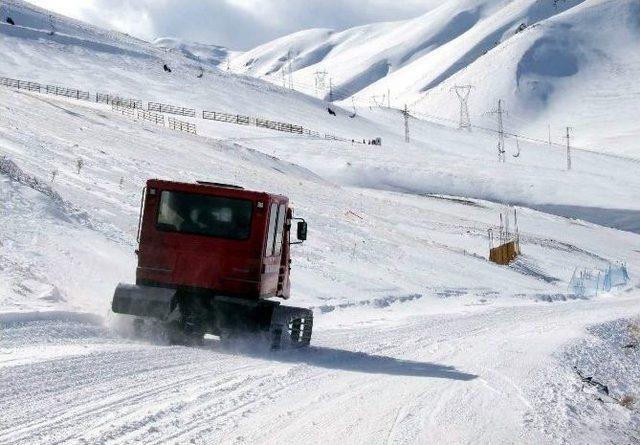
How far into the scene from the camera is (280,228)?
13.5m

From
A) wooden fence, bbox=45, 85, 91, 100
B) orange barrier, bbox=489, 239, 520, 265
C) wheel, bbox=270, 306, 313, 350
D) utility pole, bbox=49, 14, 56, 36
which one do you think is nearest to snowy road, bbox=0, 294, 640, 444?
wheel, bbox=270, 306, 313, 350

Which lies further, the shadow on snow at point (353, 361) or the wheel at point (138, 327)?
the wheel at point (138, 327)

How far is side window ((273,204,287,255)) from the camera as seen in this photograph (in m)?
13.3

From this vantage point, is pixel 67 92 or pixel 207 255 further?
pixel 67 92

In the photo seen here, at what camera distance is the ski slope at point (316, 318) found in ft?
26.0

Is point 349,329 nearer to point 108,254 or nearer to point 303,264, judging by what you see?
point 108,254

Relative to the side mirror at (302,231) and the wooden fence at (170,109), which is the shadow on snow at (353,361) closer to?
the side mirror at (302,231)

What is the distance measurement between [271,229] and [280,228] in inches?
25.9

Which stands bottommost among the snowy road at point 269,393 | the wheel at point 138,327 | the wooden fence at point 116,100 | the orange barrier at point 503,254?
the snowy road at point 269,393

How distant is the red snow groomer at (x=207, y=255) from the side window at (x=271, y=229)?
0.06 meters

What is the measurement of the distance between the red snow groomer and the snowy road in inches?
21.9

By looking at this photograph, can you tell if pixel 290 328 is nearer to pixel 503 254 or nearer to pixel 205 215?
pixel 205 215

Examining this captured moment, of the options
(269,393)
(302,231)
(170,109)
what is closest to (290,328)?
(302,231)

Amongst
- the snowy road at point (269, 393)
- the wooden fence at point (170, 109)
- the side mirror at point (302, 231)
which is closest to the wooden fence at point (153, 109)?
the wooden fence at point (170, 109)
